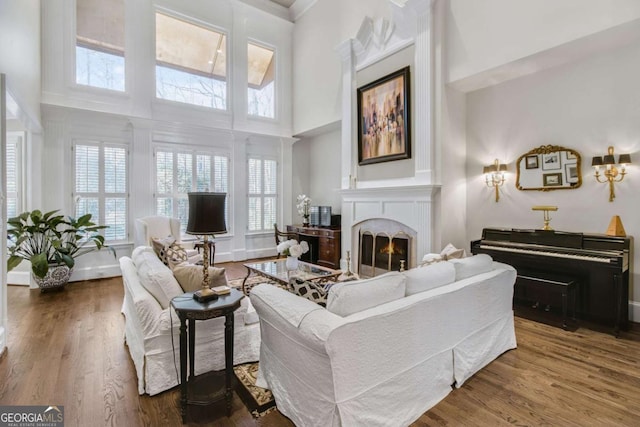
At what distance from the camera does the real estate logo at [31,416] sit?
188 cm

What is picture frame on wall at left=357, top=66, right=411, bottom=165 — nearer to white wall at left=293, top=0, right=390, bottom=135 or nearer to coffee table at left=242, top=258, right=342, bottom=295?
white wall at left=293, top=0, right=390, bottom=135

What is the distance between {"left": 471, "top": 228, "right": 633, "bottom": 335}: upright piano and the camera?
10.4 ft

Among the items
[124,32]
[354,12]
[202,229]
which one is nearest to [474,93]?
[354,12]

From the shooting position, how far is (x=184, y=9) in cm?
618

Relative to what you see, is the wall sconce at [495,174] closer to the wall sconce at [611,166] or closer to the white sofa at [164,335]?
the wall sconce at [611,166]

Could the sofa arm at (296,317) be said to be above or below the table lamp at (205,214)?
below

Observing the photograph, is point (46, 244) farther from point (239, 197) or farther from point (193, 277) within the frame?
point (193, 277)

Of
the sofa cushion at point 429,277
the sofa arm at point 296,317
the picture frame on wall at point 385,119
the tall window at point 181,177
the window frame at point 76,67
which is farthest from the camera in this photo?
the tall window at point 181,177

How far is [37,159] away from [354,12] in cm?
590

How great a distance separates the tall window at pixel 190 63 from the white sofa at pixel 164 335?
4.84 meters

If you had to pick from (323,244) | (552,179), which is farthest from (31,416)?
(552,179)

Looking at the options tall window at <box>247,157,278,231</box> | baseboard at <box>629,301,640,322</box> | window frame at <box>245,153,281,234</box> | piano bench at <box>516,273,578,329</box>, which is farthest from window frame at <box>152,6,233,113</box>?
baseboard at <box>629,301,640,322</box>

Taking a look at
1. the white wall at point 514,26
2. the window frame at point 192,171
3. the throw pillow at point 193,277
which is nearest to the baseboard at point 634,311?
the white wall at point 514,26

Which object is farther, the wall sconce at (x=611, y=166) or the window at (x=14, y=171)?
the window at (x=14, y=171)
